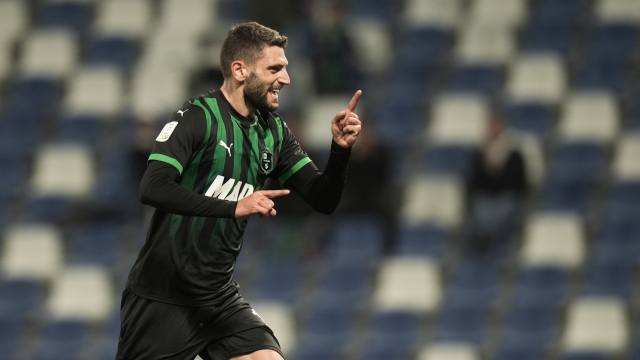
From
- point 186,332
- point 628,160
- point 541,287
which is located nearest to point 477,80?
point 628,160

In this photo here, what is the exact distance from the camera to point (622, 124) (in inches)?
403

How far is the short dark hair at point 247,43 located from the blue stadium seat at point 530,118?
6119mm

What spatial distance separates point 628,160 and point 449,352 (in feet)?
8.46

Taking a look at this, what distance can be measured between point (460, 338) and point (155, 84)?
444 centimetres

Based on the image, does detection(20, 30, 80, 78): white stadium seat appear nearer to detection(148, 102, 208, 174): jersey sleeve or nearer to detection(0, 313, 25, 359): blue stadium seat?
detection(0, 313, 25, 359): blue stadium seat

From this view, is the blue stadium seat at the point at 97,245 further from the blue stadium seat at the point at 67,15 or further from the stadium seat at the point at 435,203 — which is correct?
the blue stadium seat at the point at 67,15

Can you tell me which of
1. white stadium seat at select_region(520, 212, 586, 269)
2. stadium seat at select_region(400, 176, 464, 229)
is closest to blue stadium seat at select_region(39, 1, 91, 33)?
stadium seat at select_region(400, 176, 464, 229)

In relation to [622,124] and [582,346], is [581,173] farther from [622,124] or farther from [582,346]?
[582,346]

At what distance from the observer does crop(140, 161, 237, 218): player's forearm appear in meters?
4.18

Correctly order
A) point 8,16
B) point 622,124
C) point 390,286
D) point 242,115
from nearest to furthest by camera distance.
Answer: point 242,115, point 390,286, point 622,124, point 8,16

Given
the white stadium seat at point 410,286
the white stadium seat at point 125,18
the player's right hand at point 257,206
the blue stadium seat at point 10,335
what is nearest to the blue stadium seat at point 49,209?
the blue stadium seat at point 10,335

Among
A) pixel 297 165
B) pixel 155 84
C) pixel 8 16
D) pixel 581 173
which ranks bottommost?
pixel 297 165

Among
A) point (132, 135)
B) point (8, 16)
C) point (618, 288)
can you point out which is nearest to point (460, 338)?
point (618, 288)

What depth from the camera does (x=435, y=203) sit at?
9938 mm
